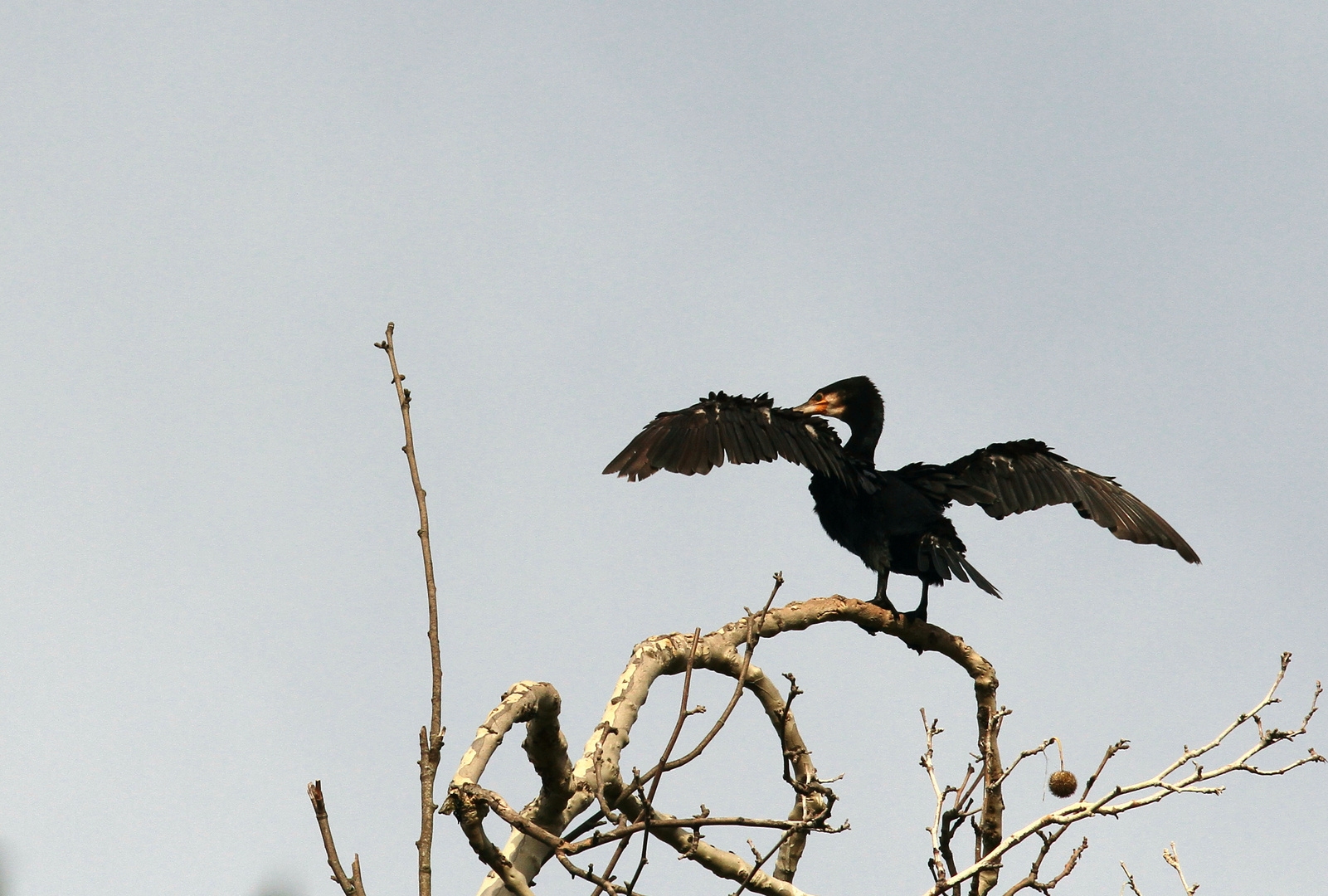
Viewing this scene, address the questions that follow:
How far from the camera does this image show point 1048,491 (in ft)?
20.0

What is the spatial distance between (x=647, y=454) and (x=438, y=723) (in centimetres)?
278

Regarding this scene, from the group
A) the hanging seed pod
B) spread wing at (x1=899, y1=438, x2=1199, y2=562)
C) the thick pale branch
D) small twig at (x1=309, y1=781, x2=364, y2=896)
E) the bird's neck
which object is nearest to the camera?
small twig at (x1=309, y1=781, x2=364, y2=896)

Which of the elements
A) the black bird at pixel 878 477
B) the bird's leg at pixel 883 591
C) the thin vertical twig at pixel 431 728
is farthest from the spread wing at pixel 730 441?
the thin vertical twig at pixel 431 728

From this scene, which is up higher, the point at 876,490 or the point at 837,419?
the point at 837,419

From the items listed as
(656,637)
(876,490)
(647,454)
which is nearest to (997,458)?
(876,490)

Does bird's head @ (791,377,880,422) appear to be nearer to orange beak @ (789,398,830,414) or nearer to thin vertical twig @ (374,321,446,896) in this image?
orange beak @ (789,398,830,414)

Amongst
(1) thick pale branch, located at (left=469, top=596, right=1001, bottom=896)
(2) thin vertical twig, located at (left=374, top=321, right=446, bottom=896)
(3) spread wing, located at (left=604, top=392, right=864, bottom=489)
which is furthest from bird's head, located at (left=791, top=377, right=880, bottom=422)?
(2) thin vertical twig, located at (left=374, top=321, right=446, bottom=896)

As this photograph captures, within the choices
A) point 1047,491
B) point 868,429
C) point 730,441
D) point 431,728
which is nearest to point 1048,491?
point 1047,491

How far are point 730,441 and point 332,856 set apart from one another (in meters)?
3.22

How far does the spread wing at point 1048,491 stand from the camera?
6.03 meters

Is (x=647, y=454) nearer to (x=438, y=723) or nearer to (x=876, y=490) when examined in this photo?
(x=876, y=490)

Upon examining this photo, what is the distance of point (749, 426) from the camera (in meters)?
5.31

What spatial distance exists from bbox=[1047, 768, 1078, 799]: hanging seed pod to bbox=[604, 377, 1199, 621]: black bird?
74 cm

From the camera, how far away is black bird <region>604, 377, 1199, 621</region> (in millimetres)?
5160
